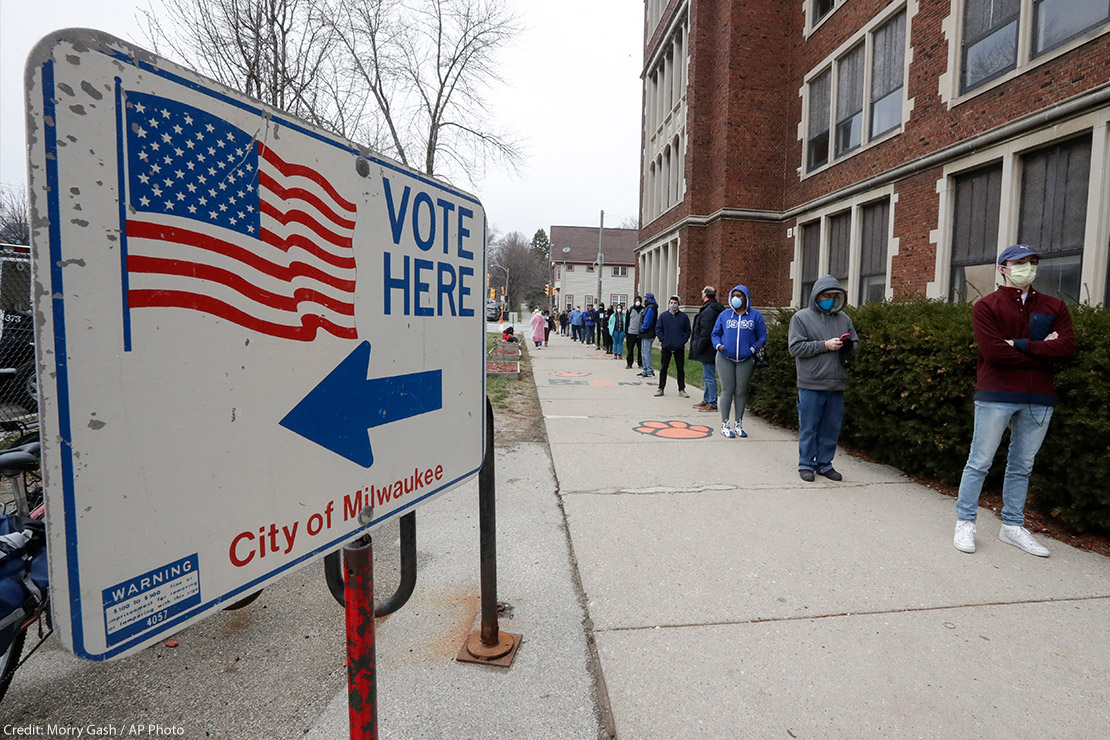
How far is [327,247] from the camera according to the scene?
1.24 meters

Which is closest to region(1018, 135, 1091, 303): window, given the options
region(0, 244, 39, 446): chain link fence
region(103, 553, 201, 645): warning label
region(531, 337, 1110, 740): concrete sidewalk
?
region(531, 337, 1110, 740): concrete sidewalk

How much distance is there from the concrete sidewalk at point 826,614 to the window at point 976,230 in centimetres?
681

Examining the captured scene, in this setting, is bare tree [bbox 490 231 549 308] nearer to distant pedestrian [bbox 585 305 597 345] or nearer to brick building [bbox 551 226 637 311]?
brick building [bbox 551 226 637 311]

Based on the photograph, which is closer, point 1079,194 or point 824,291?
point 824,291

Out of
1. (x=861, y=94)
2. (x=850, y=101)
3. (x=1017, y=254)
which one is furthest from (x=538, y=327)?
(x=1017, y=254)

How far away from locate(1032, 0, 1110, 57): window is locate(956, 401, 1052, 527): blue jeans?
769 cm

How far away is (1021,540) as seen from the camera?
3.74m

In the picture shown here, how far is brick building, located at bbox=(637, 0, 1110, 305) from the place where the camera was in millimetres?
8531

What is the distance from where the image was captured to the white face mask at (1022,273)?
12.0ft

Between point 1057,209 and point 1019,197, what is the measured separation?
0.71 meters

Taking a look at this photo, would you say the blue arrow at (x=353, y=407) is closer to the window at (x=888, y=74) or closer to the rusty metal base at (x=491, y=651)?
the rusty metal base at (x=491, y=651)

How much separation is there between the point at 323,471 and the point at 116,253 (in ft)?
1.85

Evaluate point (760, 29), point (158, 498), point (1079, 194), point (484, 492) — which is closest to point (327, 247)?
point (158, 498)

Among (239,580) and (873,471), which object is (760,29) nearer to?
(873,471)
